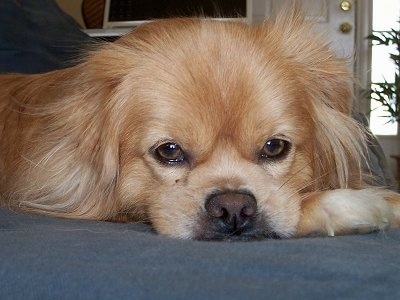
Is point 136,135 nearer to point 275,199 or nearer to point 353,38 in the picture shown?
point 275,199

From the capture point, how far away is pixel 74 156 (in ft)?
6.13

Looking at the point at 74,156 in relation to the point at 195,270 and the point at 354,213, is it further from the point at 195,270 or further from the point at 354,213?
the point at 195,270

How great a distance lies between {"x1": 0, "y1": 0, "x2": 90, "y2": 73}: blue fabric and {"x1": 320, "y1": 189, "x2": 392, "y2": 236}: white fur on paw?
158cm

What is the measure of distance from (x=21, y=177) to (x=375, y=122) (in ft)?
21.1

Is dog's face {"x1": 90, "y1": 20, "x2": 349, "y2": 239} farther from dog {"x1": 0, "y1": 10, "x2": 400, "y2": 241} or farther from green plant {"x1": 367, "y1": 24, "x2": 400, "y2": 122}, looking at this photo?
green plant {"x1": 367, "y1": 24, "x2": 400, "y2": 122}

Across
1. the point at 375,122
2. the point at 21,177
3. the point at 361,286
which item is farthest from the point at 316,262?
the point at 375,122

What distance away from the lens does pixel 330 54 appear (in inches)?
79.1

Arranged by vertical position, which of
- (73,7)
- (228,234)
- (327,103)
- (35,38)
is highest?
(73,7)

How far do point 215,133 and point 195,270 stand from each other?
74 cm

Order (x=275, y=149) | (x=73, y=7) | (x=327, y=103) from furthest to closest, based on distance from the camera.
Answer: (x=73, y=7)
(x=327, y=103)
(x=275, y=149)

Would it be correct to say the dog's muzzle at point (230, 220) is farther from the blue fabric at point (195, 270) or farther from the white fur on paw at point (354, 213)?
the blue fabric at point (195, 270)

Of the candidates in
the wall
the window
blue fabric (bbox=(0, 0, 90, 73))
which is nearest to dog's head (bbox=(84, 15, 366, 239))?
blue fabric (bbox=(0, 0, 90, 73))

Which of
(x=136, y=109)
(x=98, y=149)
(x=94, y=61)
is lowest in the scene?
(x=98, y=149)

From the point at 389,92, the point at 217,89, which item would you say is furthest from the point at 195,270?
the point at 389,92
